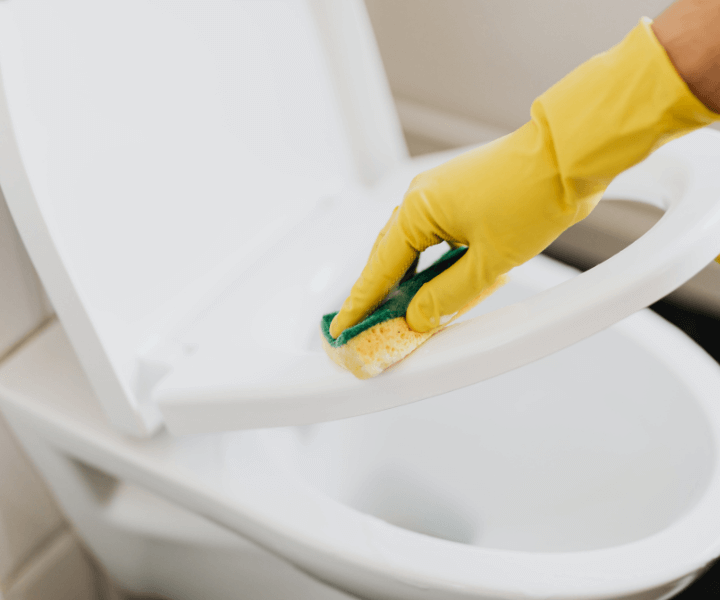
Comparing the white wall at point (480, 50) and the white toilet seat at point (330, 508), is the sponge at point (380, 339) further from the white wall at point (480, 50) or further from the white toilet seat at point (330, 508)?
the white wall at point (480, 50)

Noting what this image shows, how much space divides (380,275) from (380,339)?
0.12ft

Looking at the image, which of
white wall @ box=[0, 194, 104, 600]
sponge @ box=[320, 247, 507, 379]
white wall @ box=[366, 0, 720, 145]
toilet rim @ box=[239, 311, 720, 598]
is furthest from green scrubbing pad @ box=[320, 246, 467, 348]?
white wall @ box=[366, 0, 720, 145]

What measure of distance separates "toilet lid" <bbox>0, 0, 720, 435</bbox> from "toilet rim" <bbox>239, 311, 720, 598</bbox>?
8cm

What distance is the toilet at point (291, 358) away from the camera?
414 millimetres

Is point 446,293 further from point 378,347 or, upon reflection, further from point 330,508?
point 330,508

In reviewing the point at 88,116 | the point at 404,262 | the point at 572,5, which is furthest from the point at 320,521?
the point at 572,5

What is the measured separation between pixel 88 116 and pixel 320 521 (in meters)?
0.31

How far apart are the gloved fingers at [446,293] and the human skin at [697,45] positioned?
0.14 m

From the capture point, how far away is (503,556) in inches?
17.1

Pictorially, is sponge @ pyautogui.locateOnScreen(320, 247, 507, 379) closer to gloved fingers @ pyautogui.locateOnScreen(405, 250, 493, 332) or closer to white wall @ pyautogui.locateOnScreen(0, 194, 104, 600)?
gloved fingers @ pyautogui.locateOnScreen(405, 250, 493, 332)

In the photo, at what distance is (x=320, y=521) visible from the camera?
47cm

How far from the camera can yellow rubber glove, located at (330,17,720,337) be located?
13.0 inches

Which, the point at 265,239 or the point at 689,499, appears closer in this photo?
the point at 689,499

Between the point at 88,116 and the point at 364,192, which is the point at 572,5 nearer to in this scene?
the point at 364,192
